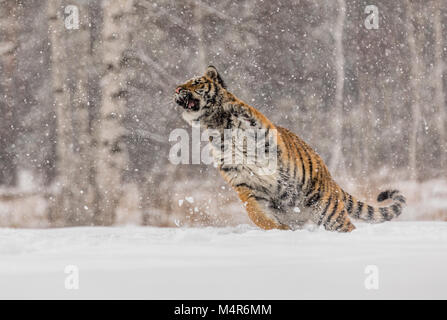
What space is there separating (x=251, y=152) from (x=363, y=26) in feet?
5.41

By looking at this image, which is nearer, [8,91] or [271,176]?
[271,176]

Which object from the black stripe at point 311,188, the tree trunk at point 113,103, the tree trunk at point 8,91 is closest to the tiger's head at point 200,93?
the tree trunk at point 113,103

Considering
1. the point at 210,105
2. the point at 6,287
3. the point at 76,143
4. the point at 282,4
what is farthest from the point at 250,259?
the point at 282,4

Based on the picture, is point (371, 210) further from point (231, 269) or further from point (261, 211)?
point (231, 269)

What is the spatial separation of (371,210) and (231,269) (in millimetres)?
1721

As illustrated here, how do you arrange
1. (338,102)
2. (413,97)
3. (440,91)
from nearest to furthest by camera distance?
1. (338,102)
2. (413,97)
3. (440,91)

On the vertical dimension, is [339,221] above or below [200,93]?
below

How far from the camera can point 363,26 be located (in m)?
4.00

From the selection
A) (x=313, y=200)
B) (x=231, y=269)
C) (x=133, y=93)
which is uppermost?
(x=133, y=93)

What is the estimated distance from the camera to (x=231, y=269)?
80.0 inches

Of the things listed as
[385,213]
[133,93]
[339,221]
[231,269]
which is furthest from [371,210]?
[133,93]

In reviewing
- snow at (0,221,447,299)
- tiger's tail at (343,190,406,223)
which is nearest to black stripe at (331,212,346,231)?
tiger's tail at (343,190,406,223)

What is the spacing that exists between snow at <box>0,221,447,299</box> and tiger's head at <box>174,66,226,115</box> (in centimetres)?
95

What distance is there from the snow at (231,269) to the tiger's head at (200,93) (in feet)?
3.13
